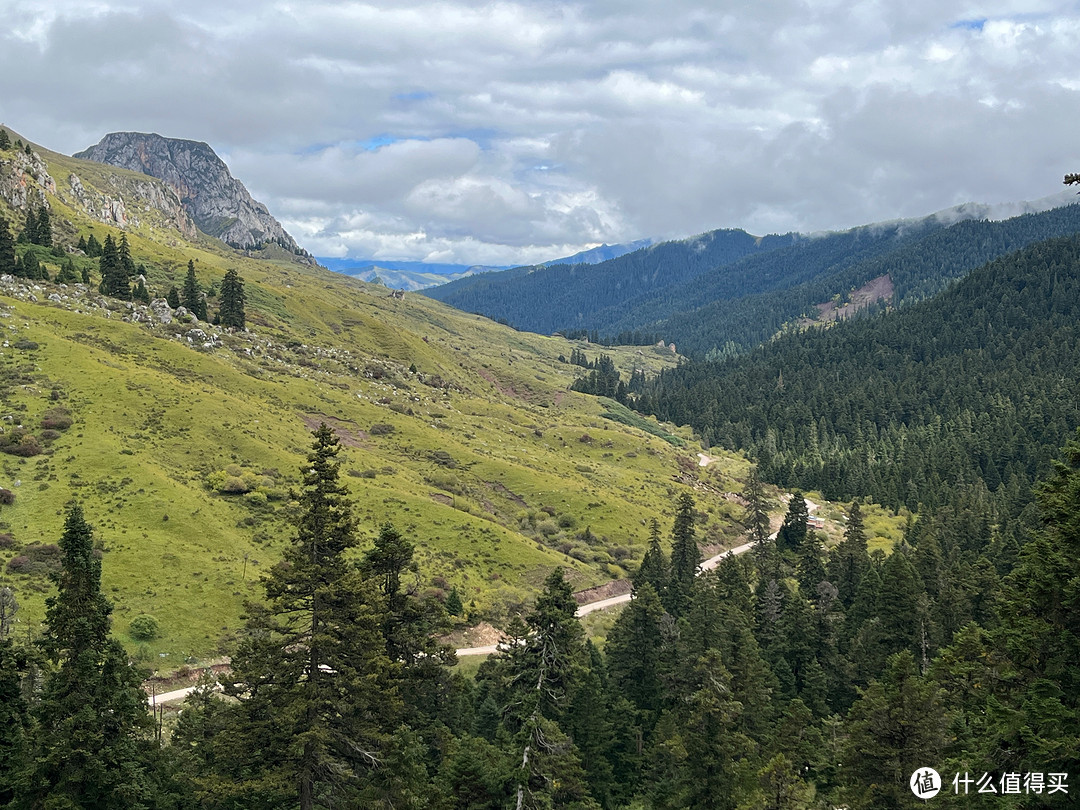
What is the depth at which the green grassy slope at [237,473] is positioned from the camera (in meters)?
63.8

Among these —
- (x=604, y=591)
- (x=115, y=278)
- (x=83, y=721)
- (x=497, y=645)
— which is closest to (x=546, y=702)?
(x=497, y=645)

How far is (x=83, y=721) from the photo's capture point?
26.3m

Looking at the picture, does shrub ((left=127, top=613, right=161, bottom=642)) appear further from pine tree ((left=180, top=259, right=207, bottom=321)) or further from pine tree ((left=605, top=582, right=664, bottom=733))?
pine tree ((left=180, top=259, right=207, bottom=321))

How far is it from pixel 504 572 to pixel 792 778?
2259 inches

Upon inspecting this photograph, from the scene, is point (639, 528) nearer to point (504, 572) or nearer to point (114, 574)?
point (504, 572)

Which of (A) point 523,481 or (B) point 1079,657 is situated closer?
(B) point 1079,657

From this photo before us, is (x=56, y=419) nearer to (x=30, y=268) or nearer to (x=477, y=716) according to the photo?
(x=477, y=716)

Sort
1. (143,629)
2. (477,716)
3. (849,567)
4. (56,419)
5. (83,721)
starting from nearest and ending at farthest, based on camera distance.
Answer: (83,721)
(477,716)
(143,629)
(56,419)
(849,567)

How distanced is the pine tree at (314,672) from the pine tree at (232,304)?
13834 centimetres

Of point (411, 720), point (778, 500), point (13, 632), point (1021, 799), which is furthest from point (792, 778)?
point (778, 500)

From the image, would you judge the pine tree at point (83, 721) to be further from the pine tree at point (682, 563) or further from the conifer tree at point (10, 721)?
the pine tree at point (682, 563)

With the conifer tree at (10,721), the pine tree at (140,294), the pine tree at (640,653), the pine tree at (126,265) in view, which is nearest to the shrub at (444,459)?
the pine tree at (640,653)

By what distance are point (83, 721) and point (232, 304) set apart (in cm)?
14053

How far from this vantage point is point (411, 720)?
120 ft
